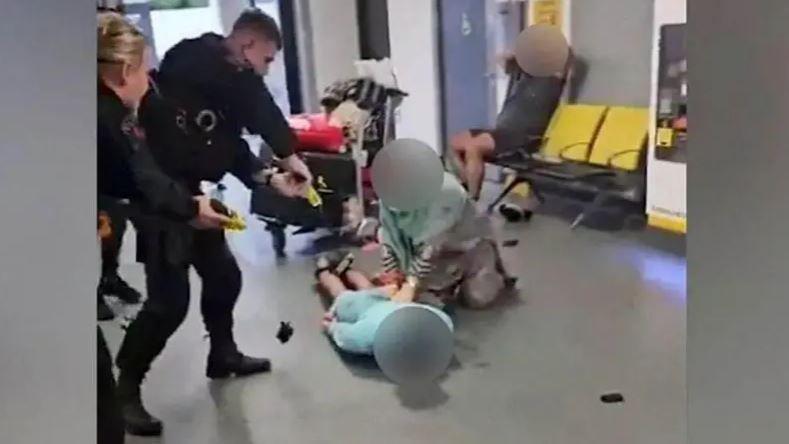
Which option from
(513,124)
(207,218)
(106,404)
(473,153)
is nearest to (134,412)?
(106,404)

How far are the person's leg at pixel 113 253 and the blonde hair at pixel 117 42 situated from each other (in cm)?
23

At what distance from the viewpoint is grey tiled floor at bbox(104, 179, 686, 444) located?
1.75 meters

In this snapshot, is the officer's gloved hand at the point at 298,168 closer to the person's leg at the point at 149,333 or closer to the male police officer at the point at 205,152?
the male police officer at the point at 205,152

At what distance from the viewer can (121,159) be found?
153cm

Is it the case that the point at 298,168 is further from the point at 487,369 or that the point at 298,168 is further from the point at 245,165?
the point at 487,369

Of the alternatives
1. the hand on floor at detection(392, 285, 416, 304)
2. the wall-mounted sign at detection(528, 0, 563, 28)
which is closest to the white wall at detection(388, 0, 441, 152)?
the wall-mounted sign at detection(528, 0, 563, 28)

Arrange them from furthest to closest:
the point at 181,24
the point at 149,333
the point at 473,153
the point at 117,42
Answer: the point at 473,153, the point at 149,333, the point at 181,24, the point at 117,42

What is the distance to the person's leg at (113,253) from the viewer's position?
149cm

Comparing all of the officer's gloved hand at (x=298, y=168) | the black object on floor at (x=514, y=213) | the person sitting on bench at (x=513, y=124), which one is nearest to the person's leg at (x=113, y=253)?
the officer's gloved hand at (x=298, y=168)

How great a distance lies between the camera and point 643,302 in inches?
69.0

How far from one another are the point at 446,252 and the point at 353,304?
22 centimetres

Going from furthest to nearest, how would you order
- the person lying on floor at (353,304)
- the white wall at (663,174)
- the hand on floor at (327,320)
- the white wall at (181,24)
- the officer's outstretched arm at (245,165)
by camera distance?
the hand on floor at (327,320)
the person lying on floor at (353,304)
the officer's outstretched arm at (245,165)
the white wall at (181,24)
the white wall at (663,174)
